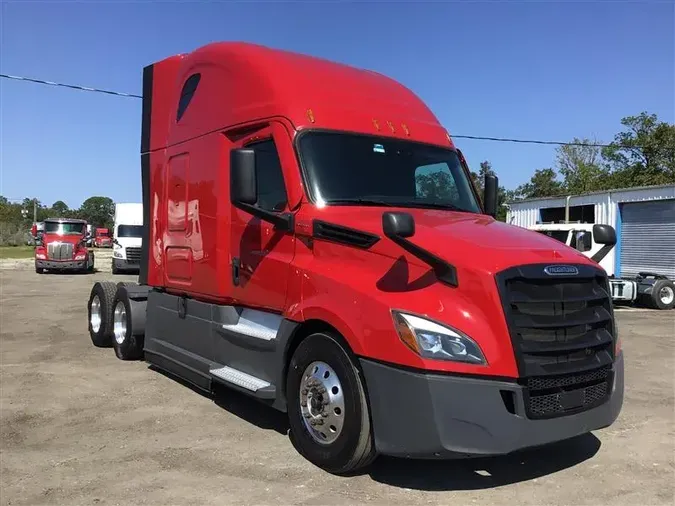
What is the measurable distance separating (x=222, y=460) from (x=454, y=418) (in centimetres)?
193

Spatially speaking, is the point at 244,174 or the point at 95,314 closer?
the point at 244,174

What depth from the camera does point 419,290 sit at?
13.1 feet

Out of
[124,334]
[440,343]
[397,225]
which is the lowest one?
[124,334]

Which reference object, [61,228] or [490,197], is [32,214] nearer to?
[61,228]

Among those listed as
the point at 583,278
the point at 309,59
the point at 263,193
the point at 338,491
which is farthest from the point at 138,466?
the point at 309,59

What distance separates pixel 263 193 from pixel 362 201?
37.0 inches

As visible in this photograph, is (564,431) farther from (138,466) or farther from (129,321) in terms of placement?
(129,321)

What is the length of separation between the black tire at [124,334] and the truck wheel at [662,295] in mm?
14512

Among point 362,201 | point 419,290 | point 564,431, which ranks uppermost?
point 362,201

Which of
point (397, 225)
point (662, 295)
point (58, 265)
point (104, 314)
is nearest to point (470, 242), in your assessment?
point (397, 225)

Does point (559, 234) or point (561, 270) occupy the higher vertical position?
point (559, 234)

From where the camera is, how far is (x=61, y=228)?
27.3m

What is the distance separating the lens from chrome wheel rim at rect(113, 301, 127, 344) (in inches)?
326

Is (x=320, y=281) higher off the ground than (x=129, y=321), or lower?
higher
